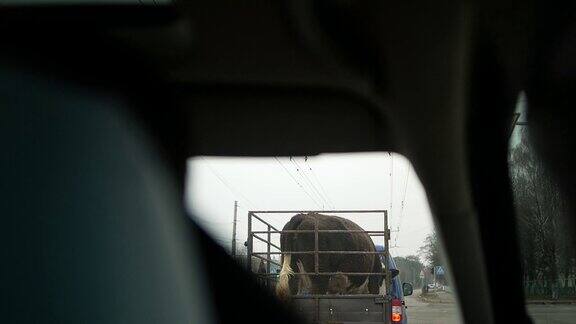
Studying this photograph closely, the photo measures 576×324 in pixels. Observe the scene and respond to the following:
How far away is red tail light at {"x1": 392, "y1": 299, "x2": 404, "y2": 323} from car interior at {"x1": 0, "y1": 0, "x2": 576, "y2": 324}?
14.1 ft

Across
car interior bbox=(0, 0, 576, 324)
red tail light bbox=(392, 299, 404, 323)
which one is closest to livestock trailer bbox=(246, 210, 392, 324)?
red tail light bbox=(392, 299, 404, 323)

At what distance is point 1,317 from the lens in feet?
7.12

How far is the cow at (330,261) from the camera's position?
32.0 feet

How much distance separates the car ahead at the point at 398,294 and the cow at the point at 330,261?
0.85 ft

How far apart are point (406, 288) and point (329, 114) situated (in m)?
6.39

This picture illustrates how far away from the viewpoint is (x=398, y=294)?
9.98 metres

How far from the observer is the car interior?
108 inches

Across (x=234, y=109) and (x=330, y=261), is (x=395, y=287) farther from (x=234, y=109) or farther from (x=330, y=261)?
(x=234, y=109)

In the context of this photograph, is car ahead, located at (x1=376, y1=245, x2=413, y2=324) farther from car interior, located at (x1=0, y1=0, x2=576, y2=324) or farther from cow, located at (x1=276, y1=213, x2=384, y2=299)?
car interior, located at (x1=0, y1=0, x2=576, y2=324)

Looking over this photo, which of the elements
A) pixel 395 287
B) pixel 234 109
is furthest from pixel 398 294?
pixel 234 109

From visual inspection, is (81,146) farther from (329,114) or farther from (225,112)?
(329,114)

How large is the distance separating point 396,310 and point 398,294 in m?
0.80

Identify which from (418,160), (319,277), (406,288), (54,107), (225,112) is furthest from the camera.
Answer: (406,288)

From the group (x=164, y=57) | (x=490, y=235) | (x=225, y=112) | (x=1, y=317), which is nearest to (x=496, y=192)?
(x=490, y=235)
